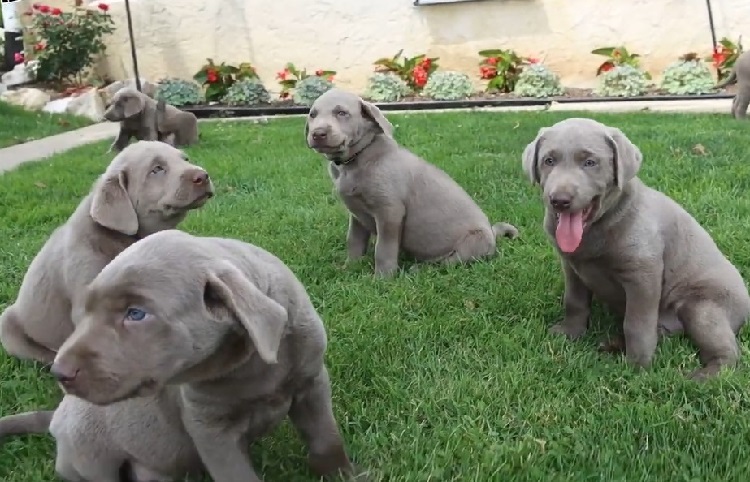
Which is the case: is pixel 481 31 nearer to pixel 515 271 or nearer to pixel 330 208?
pixel 330 208

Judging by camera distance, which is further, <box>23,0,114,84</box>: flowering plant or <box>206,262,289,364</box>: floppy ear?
<box>23,0,114,84</box>: flowering plant

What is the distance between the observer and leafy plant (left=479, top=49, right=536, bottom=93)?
14.5 meters

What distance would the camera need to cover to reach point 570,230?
3.76m

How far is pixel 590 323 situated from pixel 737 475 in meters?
1.50

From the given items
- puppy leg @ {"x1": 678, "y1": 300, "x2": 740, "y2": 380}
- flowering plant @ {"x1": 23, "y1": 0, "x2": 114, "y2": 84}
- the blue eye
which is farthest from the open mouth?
flowering plant @ {"x1": 23, "y1": 0, "x2": 114, "y2": 84}

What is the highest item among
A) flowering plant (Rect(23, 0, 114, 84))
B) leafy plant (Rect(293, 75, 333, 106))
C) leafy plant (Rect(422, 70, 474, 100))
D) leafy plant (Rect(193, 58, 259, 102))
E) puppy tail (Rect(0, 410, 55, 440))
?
flowering plant (Rect(23, 0, 114, 84))

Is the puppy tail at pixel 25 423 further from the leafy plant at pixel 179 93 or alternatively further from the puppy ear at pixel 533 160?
the leafy plant at pixel 179 93

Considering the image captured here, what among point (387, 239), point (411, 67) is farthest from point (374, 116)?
point (411, 67)

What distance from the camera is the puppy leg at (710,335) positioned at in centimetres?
367

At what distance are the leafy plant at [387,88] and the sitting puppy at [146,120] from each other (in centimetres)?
482

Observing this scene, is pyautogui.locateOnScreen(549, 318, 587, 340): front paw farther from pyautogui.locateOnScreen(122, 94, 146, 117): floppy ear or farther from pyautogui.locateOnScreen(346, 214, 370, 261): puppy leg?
pyautogui.locateOnScreen(122, 94, 146, 117): floppy ear

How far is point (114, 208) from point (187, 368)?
1.82 meters

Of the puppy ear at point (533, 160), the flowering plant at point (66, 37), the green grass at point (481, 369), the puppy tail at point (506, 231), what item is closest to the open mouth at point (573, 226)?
the puppy ear at point (533, 160)

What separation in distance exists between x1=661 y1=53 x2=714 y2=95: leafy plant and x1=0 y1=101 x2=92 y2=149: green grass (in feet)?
31.0
